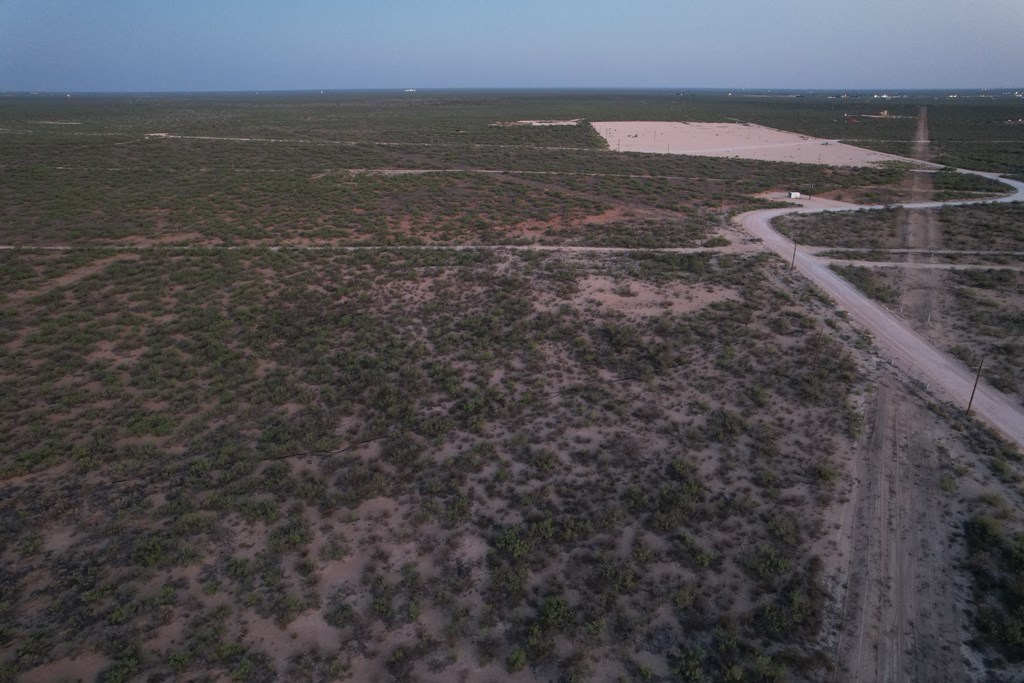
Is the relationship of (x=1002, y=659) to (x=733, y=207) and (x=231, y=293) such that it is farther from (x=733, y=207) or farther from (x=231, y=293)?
(x=733, y=207)

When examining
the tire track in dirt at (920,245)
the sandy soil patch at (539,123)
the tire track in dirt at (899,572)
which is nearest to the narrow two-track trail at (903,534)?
the tire track in dirt at (899,572)

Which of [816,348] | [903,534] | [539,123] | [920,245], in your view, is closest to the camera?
[903,534]

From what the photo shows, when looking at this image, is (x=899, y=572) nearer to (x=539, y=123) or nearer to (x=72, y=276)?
(x=72, y=276)

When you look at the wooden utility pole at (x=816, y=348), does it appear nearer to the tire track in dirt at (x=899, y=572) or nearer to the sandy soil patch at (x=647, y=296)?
the tire track in dirt at (x=899, y=572)

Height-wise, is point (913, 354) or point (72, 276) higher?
point (72, 276)

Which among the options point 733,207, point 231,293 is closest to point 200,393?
point 231,293

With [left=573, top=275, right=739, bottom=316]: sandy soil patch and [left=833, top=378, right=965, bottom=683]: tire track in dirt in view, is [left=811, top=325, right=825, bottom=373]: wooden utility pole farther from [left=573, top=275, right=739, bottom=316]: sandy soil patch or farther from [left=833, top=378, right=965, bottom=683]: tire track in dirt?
[left=573, top=275, right=739, bottom=316]: sandy soil patch

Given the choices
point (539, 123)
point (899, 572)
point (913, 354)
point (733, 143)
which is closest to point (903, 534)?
point (899, 572)
